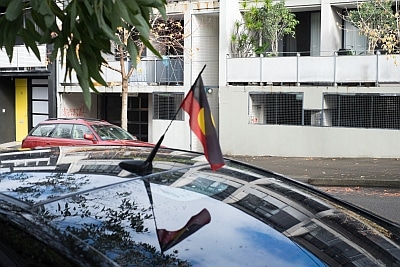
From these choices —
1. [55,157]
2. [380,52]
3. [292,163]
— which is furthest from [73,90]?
[55,157]

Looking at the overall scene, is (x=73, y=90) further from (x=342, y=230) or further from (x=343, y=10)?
(x=342, y=230)

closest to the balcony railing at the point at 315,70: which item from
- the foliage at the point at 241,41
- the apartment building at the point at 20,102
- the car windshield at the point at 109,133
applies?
the foliage at the point at 241,41

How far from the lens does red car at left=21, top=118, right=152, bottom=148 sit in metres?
17.4

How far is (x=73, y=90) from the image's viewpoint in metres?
26.3

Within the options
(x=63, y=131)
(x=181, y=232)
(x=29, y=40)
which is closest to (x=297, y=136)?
(x=63, y=131)

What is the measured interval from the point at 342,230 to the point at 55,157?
1.58m

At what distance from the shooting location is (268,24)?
2195 cm

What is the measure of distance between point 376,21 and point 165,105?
361 inches

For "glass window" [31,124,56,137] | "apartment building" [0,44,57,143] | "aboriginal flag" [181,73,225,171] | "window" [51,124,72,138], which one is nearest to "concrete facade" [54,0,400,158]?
"apartment building" [0,44,57,143]

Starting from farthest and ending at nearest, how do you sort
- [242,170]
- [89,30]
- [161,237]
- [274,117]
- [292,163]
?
[274,117] → [292,163] → [242,170] → [89,30] → [161,237]

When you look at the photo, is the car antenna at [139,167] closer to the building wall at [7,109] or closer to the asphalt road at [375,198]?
the asphalt road at [375,198]

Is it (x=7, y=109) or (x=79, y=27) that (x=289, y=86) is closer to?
(x=7, y=109)

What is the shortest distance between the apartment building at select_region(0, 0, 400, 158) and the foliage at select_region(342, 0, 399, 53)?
30.6 inches

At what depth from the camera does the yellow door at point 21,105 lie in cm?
2919
